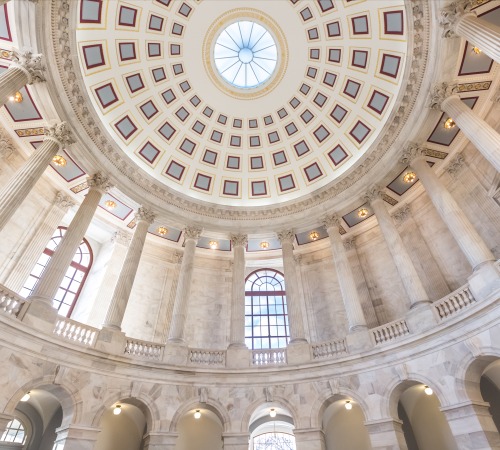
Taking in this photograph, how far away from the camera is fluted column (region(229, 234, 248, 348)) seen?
56.0ft

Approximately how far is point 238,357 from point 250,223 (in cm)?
900

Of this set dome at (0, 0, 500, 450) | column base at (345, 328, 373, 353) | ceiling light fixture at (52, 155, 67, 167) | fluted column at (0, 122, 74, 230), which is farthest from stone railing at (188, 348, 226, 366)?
ceiling light fixture at (52, 155, 67, 167)

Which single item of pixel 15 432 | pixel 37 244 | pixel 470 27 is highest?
pixel 470 27

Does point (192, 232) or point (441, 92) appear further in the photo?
point (192, 232)

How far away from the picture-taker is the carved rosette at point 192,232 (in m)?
20.9

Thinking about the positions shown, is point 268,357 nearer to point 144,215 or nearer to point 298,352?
point 298,352

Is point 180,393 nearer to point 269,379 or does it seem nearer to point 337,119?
point 269,379

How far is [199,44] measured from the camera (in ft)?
71.6

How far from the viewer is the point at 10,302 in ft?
39.9

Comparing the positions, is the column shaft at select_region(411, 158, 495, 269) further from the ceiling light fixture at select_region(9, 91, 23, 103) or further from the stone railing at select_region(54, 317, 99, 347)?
the ceiling light fixture at select_region(9, 91, 23, 103)

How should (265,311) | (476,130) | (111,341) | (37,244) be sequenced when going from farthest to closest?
(265,311) < (37,244) < (111,341) < (476,130)

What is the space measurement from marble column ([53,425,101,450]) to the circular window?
70.6 feet

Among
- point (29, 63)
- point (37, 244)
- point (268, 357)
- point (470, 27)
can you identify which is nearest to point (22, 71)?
point (29, 63)

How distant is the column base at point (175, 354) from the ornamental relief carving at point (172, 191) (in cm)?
853
